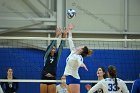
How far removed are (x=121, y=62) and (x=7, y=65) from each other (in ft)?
12.3

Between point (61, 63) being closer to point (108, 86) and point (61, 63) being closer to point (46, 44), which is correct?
point (46, 44)

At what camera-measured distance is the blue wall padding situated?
496 inches

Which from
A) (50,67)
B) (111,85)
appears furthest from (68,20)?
(111,85)

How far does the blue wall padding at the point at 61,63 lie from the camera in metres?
12.6

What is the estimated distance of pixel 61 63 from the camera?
1264 centimetres

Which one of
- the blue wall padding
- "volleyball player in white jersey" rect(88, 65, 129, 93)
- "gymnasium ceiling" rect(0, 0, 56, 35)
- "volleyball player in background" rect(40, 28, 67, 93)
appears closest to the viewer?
"volleyball player in white jersey" rect(88, 65, 129, 93)

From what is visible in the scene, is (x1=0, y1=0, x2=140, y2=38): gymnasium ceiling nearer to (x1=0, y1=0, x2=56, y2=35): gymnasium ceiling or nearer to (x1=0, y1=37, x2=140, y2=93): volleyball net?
(x1=0, y1=0, x2=56, y2=35): gymnasium ceiling

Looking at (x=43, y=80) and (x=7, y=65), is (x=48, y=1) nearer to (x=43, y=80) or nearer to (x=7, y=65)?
(x=7, y=65)

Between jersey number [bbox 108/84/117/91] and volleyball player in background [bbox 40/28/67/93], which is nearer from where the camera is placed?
→ jersey number [bbox 108/84/117/91]

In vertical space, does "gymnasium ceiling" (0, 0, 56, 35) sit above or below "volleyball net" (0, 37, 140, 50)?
above

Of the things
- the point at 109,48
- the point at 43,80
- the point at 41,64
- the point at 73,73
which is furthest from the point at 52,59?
the point at 109,48

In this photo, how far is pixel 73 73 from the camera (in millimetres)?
Answer: 8203

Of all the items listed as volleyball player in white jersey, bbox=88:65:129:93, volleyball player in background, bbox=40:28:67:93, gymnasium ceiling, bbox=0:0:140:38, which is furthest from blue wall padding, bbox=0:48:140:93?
volleyball player in white jersey, bbox=88:65:129:93

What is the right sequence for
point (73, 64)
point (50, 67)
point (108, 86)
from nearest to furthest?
point (108, 86)
point (73, 64)
point (50, 67)
